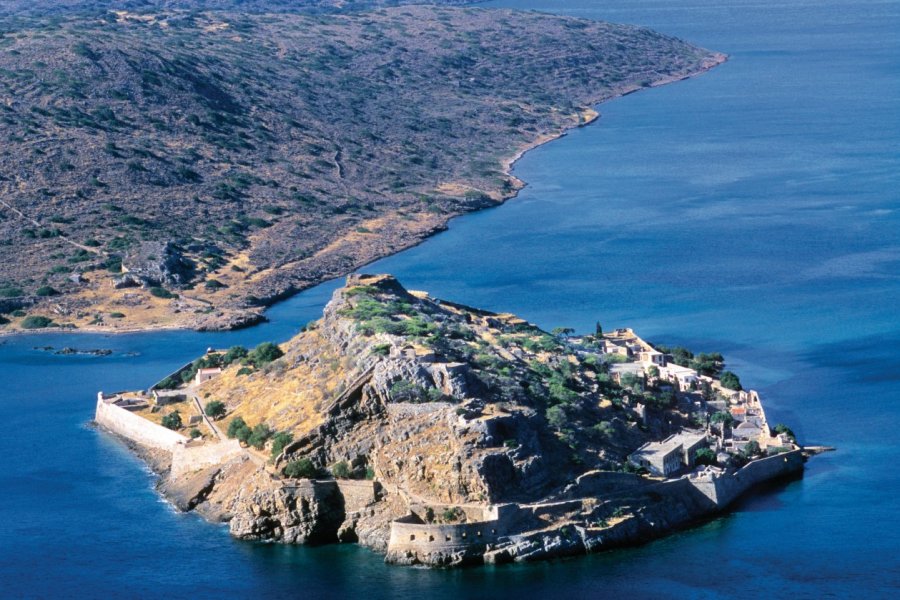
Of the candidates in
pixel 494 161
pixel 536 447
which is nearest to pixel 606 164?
pixel 494 161

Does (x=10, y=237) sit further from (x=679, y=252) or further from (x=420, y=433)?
(x=420, y=433)

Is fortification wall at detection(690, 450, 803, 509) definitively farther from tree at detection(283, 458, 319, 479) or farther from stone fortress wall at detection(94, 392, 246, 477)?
stone fortress wall at detection(94, 392, 246, 477)

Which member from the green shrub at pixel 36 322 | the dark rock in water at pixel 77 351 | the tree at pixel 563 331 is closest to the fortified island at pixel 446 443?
the tree at pixel 563 331

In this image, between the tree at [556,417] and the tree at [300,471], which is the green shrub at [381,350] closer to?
the tree at [300,471]

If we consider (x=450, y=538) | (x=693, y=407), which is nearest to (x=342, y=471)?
(x=450, y=538)

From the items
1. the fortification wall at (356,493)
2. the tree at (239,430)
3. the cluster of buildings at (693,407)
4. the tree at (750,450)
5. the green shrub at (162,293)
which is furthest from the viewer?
the green shrub at (162,293)

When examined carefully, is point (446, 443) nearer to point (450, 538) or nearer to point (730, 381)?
point (450, 538)
